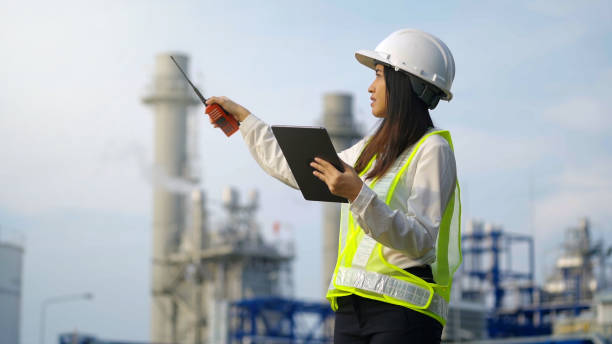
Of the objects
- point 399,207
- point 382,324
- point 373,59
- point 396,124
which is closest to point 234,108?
point 373,59

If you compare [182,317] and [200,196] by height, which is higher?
[200,196]

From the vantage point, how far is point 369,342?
11.5 feet

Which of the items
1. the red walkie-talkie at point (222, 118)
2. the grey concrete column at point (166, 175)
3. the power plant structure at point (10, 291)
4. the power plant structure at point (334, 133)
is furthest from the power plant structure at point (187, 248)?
the red walkie-talkie at point (222, 118)

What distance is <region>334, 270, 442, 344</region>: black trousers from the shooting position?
343cm

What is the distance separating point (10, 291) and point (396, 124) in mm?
36167

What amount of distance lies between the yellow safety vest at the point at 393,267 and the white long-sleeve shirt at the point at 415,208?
38 mm

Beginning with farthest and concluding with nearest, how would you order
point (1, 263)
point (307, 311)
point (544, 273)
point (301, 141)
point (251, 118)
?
1. point (544, 273)
2. point (307, 311)
3. point (1, 263)
4. point (251, 118)
5. point (301, 141)

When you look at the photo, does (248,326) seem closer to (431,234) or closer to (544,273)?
(544,273)

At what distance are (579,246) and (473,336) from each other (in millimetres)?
8358

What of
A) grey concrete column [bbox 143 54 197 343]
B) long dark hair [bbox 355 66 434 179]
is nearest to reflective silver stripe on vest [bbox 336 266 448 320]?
long dark hair [bbox 355 66 434 179]

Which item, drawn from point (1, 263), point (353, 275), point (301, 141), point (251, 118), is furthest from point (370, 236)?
point (1, 263)

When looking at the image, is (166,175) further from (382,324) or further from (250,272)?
(382,324)

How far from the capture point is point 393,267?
11.4 ft

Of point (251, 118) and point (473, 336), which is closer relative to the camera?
point (251, 118)
